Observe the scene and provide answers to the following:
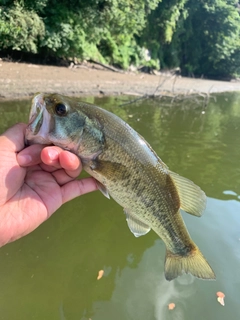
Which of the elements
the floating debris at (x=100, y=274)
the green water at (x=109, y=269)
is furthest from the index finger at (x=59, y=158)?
the floating debris at (x=100, y=274)

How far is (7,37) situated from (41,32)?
219 centimetres

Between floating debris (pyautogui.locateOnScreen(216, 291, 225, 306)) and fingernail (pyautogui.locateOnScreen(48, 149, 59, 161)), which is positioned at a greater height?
fingernail (pyautogui.locateOnScreen(48, 149, 59, 161))

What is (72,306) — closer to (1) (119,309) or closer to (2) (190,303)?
(1) (119,309)

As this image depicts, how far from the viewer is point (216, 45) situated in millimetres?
39750

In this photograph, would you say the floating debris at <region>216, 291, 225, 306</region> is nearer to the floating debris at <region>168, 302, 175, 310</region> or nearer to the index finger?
the floating debris at <region>168, 302, 175, 310</region>

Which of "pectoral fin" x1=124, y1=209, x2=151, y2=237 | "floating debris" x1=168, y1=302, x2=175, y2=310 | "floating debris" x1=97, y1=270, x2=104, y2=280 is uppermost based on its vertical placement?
"pectoral fin" x1=124, y1=209, x2=151, y2=237

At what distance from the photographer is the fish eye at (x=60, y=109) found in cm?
244

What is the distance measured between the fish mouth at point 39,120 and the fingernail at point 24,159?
0.18 meters

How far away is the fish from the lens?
2.45 metres

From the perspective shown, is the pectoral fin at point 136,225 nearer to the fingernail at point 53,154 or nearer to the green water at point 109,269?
the fingernail at point 53,154

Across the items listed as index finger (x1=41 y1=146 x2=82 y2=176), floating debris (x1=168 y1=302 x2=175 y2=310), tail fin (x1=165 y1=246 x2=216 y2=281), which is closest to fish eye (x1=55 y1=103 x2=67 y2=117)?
index finger (x1=41 y1=146 x2=82 y2=176)

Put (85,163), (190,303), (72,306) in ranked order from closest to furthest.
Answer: (85,163)
(72,306)
(190,303)

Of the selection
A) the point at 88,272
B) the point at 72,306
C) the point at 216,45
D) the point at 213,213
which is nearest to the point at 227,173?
the point at 213,213

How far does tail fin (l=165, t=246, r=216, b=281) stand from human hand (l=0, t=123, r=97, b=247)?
127 cm
